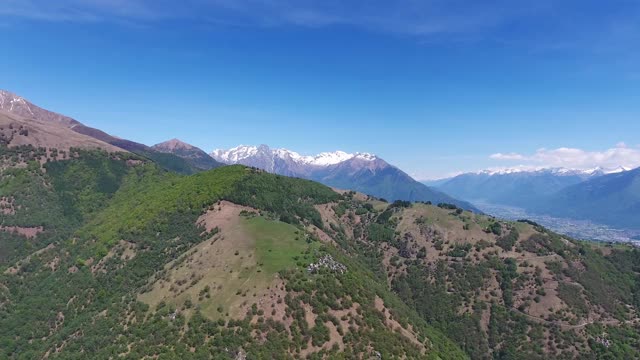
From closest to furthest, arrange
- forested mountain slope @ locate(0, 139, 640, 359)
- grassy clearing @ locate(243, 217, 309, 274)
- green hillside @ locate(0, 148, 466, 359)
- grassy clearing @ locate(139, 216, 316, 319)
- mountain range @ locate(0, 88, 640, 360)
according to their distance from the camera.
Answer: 1. green hillside @ locate(0, 148, 466, 359)
2. mountain range @ locate(0, 88, 640, 360)
3. forested mountain slope @ locate(0, 139, 640, 359)
4. grassy clearing @ locate(139, 216, 316, 319)
5. grassy clearing @ locate(243, 217, 309, 274)

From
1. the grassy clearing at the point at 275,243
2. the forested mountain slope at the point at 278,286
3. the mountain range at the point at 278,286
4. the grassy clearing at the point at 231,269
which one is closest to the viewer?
the mountain range at the point at 278,286

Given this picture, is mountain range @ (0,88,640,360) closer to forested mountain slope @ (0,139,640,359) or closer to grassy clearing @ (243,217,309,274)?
forested mountain slope @ (0,139,640,359)

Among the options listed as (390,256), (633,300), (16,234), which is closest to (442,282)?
(390,256)

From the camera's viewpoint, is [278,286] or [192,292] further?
[192,292]

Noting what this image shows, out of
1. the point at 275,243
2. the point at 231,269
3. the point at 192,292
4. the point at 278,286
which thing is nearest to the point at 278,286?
the point at 278,286

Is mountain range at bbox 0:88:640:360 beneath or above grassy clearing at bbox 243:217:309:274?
beneath

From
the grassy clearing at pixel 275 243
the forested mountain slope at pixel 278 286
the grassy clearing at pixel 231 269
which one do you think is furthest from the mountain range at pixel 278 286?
the grassy clearing at pixel 275 243

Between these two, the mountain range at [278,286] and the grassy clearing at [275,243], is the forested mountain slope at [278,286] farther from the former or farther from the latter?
the grassy clearing at [275,243]

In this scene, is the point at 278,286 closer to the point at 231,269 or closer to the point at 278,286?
the point at 278,286

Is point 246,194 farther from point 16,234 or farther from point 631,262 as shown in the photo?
point 631,262

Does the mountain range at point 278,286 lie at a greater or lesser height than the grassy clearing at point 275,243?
lesser

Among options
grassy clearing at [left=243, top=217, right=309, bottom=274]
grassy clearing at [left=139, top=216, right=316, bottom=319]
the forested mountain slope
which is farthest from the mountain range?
grassy clearing at [left=243, top=217, right=309, bottom=274]
